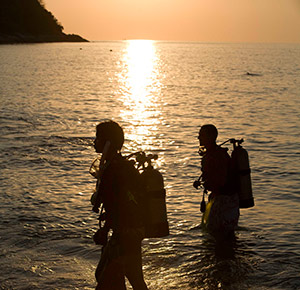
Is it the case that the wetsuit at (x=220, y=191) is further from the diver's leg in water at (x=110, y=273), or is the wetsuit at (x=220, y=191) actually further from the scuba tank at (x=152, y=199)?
the diver's leg in water at (x=110, y=273)

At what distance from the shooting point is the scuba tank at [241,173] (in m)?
7.11

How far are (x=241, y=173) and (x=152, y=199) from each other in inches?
98.1

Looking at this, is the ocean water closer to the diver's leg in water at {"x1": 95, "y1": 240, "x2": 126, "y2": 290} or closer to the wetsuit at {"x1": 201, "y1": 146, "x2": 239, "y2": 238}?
the wetsuit at {"x1": 201, "y1": 146, "x2": 239, "y2": 238}

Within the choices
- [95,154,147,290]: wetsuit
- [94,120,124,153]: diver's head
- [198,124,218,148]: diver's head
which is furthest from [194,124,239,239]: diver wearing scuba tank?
[94,120,124,153]: diver's head

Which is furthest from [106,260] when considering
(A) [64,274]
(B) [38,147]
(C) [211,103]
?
(C) [211,103]

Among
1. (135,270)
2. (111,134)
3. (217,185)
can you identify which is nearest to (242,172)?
(217,185)

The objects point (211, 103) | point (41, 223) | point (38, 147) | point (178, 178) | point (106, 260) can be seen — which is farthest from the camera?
point (211, 103)

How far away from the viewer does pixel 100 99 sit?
118ft

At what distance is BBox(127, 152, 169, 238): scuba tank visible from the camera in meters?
4.91

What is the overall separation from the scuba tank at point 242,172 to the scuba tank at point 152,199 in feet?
7.50

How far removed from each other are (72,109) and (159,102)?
756 cm

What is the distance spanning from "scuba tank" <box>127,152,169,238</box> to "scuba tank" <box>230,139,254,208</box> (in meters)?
2.29

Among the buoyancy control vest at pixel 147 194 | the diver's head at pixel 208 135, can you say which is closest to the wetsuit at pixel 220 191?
the diver's head at pixel 208 135

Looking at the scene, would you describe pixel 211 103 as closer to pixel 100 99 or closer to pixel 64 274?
pixel 100 99
